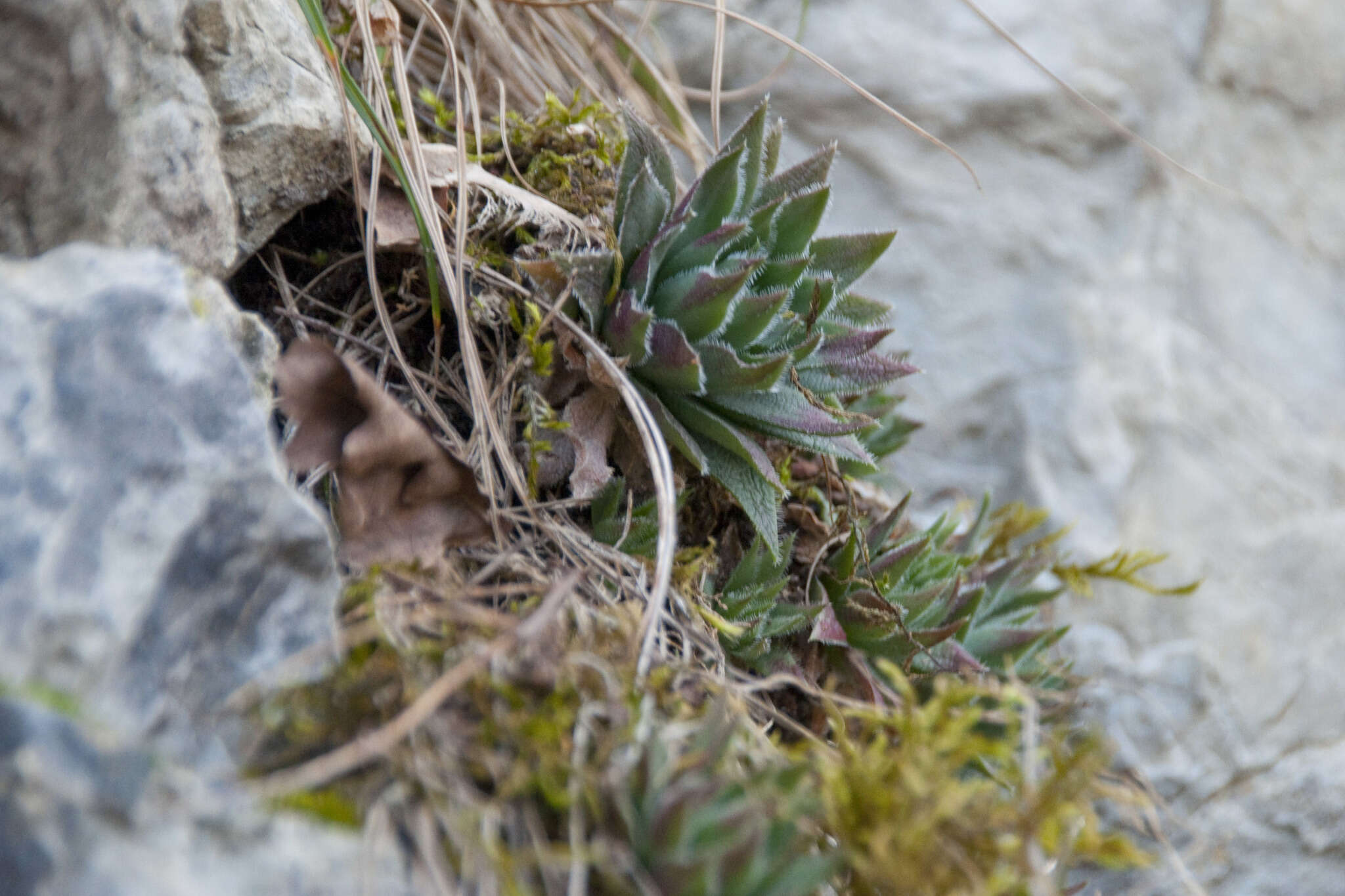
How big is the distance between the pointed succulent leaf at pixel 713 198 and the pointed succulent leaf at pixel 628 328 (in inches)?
4.5

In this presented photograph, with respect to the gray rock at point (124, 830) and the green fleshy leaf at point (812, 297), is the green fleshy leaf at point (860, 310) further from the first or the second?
the gray rock at point (124, 830)

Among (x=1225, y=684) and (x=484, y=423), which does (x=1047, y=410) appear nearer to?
(x=1225, y=684)

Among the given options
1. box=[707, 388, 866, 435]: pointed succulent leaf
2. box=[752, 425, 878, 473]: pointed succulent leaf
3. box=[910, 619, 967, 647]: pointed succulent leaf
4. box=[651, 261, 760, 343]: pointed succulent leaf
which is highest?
box=[651, 261, 760, 343]: pointed succulent leaf

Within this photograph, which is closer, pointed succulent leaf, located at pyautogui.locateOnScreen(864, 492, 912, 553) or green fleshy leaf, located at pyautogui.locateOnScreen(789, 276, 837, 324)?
green fleshy leaf, located at pyautogui.locateOnScreen(789, 276, 837, 324)

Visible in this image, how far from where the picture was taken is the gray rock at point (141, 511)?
551 millimetres

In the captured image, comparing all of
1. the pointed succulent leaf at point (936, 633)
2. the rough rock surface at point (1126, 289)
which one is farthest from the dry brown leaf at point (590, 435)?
the rough rock surface at point (1126, 289)

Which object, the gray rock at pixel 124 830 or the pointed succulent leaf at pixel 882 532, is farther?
the pointed succulent leaf at pixel 882 532

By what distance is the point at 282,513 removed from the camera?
67cm

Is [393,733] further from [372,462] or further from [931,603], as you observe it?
[931,603]

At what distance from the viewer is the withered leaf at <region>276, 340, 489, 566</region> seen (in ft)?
2.58

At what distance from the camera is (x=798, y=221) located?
1126 millimetres

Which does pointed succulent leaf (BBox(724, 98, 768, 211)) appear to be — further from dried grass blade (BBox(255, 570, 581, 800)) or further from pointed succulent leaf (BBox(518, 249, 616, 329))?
dried grass blade (BBox(255, 570, 581, 800))

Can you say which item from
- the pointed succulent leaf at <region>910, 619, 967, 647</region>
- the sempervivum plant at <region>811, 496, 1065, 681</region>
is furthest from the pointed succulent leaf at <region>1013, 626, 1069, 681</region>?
the pointed succulent leaf at <region>910, 619, 967, 647</region>

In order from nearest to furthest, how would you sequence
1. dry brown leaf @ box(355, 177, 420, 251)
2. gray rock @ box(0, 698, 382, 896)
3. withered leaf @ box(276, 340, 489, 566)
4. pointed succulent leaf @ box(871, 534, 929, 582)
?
1. gray rock @ box(0, 698, 382, 896)
2. withered leaf @ box(276, 340, 489, 566)
3. dry brown leaf @ box(355, 177, 420, 251)
4. pointed succulent leaf @ box(871, 534, 929, 582)
